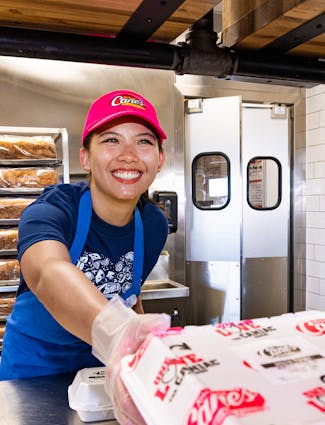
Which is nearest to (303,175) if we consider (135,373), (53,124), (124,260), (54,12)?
(53,124)

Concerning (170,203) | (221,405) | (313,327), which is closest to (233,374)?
(221,405)

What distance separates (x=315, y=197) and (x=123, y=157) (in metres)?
3.04

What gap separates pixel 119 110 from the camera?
132 cm

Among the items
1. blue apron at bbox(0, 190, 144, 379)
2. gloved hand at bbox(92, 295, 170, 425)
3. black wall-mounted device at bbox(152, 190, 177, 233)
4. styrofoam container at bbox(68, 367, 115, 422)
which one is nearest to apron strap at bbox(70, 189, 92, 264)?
blue apron at bbox(0, 190, 144, 379)

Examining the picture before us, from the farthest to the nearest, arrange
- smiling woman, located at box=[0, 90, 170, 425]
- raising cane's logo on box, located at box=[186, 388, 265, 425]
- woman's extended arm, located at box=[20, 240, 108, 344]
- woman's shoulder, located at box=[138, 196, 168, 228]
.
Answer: woman's shoulder, located at box=[138, 196, 168, 228], smiling woman, located at box=[0, 90, 170, 425], woman's extended arm, located at box=[20, 240, 108, 344], raising cane's logo on box, located at box=[186, 388, 265, 425]

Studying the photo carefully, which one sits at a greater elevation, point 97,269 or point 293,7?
point 293,7

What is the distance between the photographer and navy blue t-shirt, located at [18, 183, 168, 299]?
126 cm

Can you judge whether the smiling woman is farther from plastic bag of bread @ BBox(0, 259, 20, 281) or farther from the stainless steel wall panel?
the stainless steel wall panel

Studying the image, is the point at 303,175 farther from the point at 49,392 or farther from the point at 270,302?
the point at 49,392

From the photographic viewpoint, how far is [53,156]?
9.62ft

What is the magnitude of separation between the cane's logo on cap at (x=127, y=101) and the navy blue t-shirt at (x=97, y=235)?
0.32 m

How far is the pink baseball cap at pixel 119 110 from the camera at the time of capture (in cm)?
132

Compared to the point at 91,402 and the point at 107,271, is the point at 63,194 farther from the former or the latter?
the point at 91,402

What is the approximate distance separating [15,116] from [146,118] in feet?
7.34
